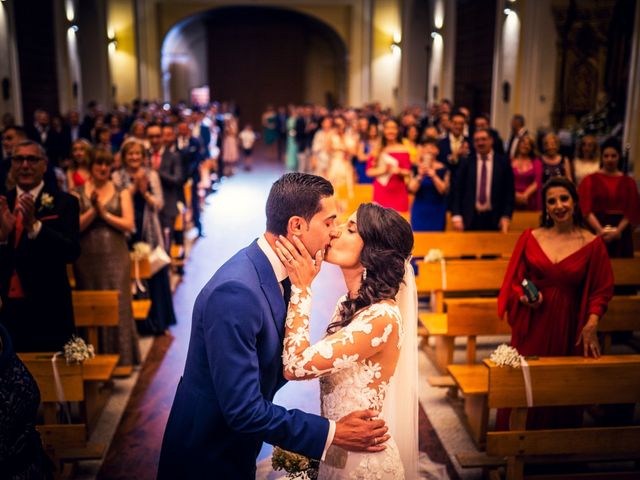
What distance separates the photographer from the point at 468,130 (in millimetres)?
10070

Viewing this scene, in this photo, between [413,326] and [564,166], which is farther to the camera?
[564,166]

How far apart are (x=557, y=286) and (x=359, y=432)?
7.54 feet

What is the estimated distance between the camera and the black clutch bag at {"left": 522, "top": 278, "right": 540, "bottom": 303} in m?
4.13

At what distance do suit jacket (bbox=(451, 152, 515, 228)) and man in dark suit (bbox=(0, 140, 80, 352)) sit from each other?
390cm

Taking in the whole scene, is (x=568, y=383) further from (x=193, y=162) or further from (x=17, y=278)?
(x=193, y=162)

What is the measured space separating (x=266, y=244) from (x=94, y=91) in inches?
788

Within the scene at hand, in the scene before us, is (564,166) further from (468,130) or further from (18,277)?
(18,277)

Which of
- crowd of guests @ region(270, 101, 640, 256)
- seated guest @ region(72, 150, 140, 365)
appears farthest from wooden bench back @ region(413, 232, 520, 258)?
seated guest @ region(72, 150, 140, 365)

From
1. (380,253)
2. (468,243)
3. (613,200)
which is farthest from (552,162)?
(380,253)

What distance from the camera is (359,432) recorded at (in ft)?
7.73

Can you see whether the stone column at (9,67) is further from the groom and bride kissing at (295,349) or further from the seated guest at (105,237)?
the groom and bride kissing at (295,349)

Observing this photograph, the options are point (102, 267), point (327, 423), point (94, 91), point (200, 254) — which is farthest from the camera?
point (94, 91)

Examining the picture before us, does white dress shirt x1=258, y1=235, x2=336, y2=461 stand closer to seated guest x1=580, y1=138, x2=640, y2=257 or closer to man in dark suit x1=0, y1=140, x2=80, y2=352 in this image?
man in dark suit x1=0, y1=140, x2=80, y2=352

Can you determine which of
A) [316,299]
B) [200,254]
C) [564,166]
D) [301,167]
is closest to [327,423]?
[316,299]
